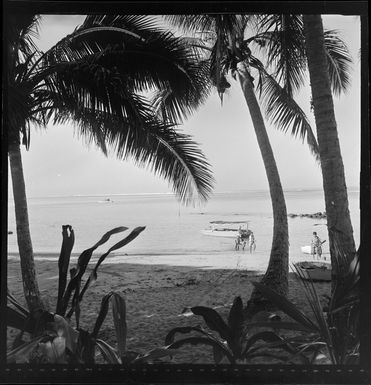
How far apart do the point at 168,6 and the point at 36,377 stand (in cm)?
123

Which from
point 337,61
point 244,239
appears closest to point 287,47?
point 337,61

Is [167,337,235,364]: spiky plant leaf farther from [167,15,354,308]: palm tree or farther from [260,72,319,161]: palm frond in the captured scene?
[260,72,319,161]: palm frond

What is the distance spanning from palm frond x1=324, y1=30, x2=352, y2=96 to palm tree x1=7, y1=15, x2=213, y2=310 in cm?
301

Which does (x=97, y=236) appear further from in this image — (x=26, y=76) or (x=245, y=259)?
(x=26, y=76)

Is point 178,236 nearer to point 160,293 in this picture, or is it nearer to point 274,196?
Result: point 160,293

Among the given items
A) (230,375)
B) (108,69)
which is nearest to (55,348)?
(230,375)

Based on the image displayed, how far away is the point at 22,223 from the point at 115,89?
6.44ft

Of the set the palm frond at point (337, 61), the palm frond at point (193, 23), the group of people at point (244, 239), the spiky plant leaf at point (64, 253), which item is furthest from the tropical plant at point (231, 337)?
the group of people at point (244, 239)

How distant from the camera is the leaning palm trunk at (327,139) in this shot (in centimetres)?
340

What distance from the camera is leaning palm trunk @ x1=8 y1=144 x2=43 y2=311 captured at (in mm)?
4637

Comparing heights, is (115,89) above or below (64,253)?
above

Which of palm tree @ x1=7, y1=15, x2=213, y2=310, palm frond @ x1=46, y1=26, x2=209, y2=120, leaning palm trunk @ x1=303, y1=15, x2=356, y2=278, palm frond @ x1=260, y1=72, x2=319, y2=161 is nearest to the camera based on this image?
leaning palm trunk @ x1=303, y1=15, x2=356, y2=278

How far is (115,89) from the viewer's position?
3693mm

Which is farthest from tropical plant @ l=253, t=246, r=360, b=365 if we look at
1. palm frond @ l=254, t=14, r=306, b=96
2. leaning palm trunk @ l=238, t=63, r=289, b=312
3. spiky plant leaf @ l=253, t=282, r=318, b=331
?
leaning palm trunk @ l=238, t=63, r=289, b=312
